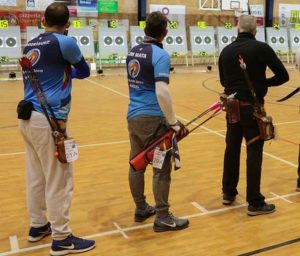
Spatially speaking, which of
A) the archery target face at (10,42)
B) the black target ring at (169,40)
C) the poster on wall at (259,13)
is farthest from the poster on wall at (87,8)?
the poster on wall at (259,13)

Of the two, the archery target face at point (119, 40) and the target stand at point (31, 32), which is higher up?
the target stand at point (31, 32)

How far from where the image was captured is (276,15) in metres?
14.8

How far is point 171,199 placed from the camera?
11.1ft

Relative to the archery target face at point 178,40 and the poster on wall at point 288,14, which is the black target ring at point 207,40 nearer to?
the archery target face at point 178,40

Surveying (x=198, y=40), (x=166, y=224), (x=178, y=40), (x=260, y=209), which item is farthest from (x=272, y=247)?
(x=198, y=40)

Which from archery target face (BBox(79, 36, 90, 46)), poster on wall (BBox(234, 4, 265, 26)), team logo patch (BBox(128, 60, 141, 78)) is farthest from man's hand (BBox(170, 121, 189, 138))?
poster on wall (BBox(234, 4, 265, 26))

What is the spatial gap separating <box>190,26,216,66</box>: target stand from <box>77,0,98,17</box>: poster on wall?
301 centimetres

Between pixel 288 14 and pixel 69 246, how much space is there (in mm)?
14219

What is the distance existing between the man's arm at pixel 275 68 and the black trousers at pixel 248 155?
9.8 inches

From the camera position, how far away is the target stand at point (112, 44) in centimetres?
1218

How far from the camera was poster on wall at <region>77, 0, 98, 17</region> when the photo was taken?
12.2 metres

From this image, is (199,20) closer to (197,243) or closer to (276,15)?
(276,15)

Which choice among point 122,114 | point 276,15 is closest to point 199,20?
point 276,15

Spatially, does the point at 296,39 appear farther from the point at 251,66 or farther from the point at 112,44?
the point at 251,66
